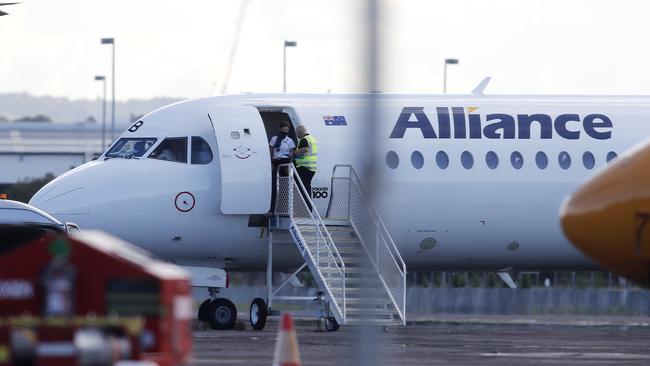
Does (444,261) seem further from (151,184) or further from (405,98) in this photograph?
(151,184)

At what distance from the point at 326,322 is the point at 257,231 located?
1.99 metres

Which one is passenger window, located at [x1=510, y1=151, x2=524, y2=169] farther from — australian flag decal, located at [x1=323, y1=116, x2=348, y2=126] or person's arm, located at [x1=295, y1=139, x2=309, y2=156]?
person's arm, located at [x1=295, y1=139, x2=309, y2=156]

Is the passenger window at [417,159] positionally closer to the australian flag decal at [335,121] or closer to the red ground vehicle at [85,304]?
the australian flag decal at [335,121]

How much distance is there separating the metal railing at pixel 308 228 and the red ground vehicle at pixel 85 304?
1492cm

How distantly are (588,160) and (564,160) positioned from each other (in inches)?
16.0

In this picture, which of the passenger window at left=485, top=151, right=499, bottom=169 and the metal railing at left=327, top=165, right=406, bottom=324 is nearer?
the metal railing at left=327, top=165, right=406, bottom=324

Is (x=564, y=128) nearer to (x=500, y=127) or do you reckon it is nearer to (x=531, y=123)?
(x=531, y=123)

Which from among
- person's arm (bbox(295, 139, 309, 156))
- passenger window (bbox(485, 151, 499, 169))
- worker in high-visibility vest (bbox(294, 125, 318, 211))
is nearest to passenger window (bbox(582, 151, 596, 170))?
passenger window (bbox(485, 151, 499, 169))

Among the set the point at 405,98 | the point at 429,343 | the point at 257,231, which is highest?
the point at 405,98

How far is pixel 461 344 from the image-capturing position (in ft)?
73.5

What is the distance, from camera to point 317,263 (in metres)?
25.1

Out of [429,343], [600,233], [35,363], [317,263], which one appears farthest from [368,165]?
[317,263]

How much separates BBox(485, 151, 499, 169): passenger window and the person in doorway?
10.6 ft

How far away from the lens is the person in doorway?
26.0 metres
